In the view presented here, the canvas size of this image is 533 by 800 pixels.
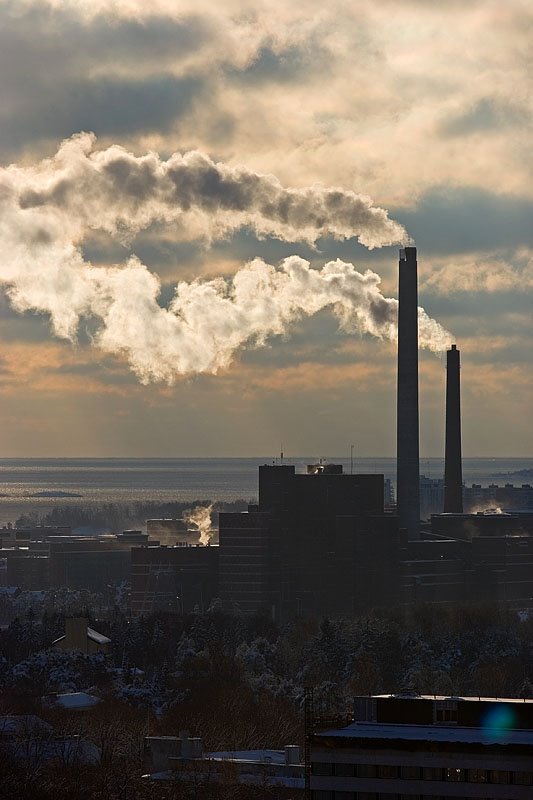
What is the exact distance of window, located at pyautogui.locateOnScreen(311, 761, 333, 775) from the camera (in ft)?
225

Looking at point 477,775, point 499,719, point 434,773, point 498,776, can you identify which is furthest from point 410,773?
point 499,719

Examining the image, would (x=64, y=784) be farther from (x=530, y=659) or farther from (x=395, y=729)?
(x=530, y=659)

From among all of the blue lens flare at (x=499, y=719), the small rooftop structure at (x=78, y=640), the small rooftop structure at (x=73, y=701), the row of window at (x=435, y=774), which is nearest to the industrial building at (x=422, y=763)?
the row of window at (x=435, y=774)

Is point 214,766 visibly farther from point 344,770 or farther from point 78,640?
point 78,640

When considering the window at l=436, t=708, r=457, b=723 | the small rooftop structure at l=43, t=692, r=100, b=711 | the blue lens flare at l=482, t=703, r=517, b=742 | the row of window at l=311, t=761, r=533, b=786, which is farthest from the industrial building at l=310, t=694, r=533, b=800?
the small rooftop structure at l=43, t=692, r=100, b=711

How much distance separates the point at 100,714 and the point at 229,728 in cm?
789

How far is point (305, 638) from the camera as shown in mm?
169375

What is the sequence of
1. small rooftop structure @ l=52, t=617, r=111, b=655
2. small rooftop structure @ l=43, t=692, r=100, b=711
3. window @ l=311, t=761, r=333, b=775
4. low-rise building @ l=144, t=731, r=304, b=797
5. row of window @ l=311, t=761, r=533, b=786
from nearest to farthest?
row of window @ l=311, t=761, r=533, b=786, window @ l=311, t=761, r=333, b=775, low-rise building @ l=144, t=731, r=304, b=797, small rooftop structure @ l=43, t=692, r=100, b=711, small rooftop structure @ l=52, t=617, r=111, b=655

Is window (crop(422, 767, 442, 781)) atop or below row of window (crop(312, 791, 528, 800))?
atop

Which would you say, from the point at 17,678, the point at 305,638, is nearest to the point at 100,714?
the point at 17,678

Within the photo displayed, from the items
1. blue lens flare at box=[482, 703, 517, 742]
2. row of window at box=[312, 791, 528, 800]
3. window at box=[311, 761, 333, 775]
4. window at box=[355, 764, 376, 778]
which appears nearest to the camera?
row of window at box=[312, 791, 528, 800]

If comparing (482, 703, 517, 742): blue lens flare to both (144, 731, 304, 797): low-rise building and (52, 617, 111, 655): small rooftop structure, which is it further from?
(52, 617, 111, 655): small rooftop structure

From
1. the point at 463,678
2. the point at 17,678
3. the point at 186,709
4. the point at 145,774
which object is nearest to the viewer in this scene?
the point at 145,774

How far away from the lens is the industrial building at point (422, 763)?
219ft
